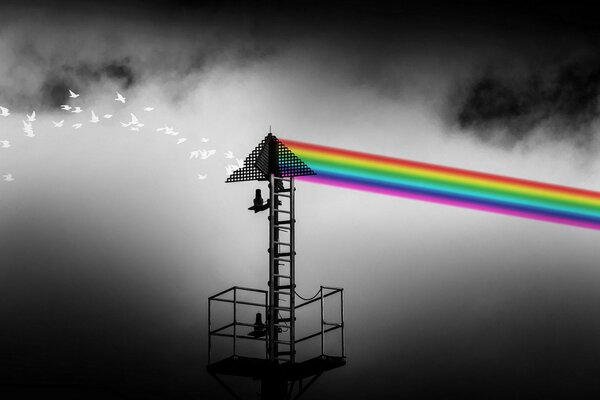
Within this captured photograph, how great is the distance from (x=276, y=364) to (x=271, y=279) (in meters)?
2.00

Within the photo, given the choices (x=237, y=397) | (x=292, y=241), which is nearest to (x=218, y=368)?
(x=237, y=397)

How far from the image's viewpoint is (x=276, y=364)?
35.6m

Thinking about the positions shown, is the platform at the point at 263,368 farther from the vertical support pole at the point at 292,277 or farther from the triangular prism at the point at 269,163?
the triangular prism at the point at 269,163

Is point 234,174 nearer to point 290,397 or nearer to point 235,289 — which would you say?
point 235,289

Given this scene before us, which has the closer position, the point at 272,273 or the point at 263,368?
the point at 263,368

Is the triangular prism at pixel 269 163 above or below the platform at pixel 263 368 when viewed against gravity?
above

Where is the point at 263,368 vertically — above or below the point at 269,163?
below

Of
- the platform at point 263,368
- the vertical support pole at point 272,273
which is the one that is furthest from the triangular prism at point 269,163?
the platform at point 263,368

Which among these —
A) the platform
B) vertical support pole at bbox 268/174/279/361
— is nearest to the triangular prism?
vertical support pole at bbox 268/174/279/361

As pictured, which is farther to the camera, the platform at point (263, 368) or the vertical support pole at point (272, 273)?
the vertical support pole at point (272, 273)

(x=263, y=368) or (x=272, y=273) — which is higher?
(x=272, y=273)

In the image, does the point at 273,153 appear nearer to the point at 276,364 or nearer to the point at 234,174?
the point at 234,174

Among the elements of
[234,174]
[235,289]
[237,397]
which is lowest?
[237,397]

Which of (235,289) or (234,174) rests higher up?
(234,174)
